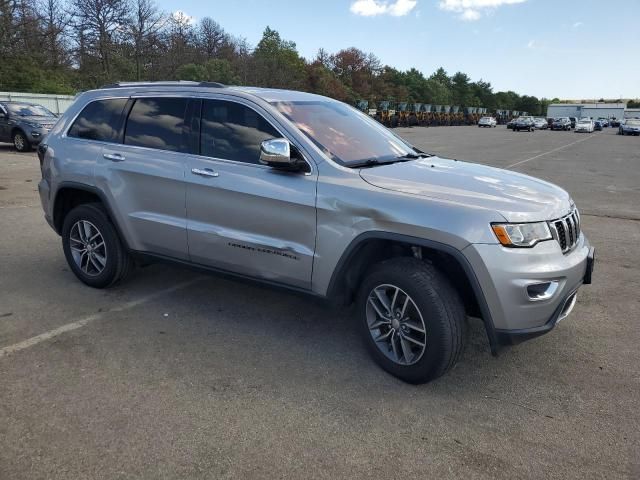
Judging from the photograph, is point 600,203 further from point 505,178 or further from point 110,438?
point 110,438

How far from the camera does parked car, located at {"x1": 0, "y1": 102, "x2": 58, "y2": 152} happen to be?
15875 millimetres

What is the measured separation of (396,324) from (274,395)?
0.87m

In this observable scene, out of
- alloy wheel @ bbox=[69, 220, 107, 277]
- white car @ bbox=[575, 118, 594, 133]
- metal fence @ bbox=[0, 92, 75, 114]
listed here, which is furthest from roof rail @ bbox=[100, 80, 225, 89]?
white car @ bbox=[575, 118, 594, 133]

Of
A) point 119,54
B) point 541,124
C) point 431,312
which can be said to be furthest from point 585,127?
point 431,312

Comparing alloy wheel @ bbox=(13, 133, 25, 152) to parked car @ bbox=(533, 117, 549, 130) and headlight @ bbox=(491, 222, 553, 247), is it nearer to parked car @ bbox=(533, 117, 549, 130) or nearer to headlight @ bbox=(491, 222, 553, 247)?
headlight @ bbox=(491, 222, 553, 247)

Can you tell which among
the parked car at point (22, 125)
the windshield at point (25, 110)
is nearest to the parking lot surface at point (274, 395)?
the parked car at point (22, 125)

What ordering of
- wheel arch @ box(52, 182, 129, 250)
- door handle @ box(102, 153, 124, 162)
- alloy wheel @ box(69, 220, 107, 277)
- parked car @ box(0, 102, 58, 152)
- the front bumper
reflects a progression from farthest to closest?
parked car @ box(0, 102, 58, 152), alloy wheel @ box(69, 220, 107, 277), wheel arch @ box(52, 182, 129, 250), door handle @ box(102, 153, 124, 162), the front bumper

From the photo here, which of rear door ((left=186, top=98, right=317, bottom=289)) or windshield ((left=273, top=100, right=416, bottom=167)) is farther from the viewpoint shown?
windshield ((left=273, top=100, right=416, bottom=167))

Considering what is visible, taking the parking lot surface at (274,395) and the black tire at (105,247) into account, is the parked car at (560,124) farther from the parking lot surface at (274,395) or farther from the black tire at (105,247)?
the black tire at (105,247)

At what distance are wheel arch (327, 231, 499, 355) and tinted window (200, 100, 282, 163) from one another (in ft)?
3.32

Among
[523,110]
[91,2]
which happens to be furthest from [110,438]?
[523,110]

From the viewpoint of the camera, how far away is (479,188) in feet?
10.6

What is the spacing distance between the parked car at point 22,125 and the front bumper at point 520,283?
16146 mm

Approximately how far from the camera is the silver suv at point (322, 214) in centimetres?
297
